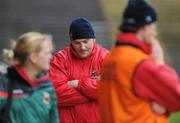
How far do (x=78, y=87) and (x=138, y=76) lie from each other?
1.77 meters

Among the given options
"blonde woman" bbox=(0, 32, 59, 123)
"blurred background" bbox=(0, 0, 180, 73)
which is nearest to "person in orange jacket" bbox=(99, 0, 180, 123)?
"blonde woman" bbox=(0, 32, 59, 123)

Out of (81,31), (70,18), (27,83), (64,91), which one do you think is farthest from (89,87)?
(70,18)

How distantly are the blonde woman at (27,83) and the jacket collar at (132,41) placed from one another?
65 cm

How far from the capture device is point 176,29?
19.2 meters

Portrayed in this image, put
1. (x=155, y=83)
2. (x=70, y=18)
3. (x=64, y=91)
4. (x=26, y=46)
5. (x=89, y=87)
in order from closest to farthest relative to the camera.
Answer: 1. (x=155, y=83)
2. (x=26, y=46)
3. (x=89, y=87)
4. (x=64, y=91)
5. (x=70, y=18)

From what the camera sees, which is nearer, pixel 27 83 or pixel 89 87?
pixel 27 83

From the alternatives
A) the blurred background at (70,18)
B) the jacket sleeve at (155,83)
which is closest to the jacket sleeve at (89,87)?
the jacket sleeve at (155,83)

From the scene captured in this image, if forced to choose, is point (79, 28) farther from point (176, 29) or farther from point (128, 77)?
point (176, 29)

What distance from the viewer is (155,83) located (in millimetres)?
4980

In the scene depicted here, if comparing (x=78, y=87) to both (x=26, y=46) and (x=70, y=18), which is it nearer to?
(x=26, y=46)

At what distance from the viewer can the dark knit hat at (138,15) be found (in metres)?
5.11

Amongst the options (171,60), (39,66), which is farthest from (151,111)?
(171,60)

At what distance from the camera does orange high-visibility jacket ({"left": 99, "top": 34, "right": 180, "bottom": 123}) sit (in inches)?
197

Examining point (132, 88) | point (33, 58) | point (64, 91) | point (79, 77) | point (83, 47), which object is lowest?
point (64, 91)
